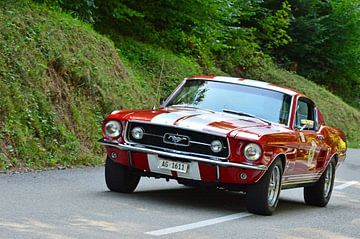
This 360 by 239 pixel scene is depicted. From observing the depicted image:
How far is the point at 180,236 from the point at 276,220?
2.20 m

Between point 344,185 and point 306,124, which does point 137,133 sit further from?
point 344,185

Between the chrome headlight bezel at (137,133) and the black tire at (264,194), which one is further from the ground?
the chrome headlight bezel at (137,133)

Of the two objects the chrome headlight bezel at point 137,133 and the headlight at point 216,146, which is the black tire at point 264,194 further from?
the chrome headlight bezel at point 137,133

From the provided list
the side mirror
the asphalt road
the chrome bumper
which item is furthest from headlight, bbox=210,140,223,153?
the side mirror

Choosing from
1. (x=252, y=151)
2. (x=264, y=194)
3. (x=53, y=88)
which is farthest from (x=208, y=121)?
(x=53, y=88)

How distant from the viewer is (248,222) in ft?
27.8

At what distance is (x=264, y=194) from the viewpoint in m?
8.88

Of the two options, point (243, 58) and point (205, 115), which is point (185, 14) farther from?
point (205, 115)

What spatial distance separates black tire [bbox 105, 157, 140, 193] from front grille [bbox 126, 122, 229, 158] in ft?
1.92

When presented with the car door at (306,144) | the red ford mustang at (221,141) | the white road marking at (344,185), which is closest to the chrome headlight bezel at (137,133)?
the red ford mustang at (221,141)

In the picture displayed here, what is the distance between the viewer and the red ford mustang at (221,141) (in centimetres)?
870

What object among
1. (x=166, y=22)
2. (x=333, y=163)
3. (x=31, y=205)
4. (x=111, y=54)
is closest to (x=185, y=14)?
(x=166, y=22)

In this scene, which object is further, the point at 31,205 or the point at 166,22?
the point at 166,22

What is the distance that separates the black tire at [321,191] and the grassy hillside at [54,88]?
155 inches
